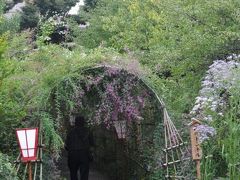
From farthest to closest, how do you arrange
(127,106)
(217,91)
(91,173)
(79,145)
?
(91,173)
(79,145)
(127,106)
(217,91)

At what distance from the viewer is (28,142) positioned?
620 centimetres

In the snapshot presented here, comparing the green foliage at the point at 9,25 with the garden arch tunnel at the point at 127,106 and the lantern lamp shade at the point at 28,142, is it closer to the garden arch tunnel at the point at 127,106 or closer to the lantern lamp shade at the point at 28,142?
the garden arch tunnel at the point at 127,106

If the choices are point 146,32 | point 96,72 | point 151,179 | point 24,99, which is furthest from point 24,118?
point 146,32

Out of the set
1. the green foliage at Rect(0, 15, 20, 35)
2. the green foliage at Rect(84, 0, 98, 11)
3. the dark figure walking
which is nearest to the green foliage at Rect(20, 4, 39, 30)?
the green foliage at Rect(84, 0, 98, 11)

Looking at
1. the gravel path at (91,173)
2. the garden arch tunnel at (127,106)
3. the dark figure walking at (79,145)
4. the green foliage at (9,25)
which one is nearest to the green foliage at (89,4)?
the green foliage at (9,25)

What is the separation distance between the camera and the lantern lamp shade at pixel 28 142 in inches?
244

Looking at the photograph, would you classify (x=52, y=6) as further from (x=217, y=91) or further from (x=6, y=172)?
(x=6, y=172)

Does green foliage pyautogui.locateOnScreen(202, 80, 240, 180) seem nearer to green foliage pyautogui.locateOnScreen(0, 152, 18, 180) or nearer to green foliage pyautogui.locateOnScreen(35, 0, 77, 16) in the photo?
green foliage pyautogui.locateOnScreen(0, 152, 18, 180)

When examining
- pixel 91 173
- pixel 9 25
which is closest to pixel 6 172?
pixel 91 173

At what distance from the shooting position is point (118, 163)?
35.4 ft

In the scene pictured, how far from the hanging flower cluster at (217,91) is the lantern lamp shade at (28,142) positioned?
2119 millimetres

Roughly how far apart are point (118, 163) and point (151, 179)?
9.26 ft

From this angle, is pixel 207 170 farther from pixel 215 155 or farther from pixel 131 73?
pixel 131 73

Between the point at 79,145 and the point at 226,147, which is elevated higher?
the point at 79,145
